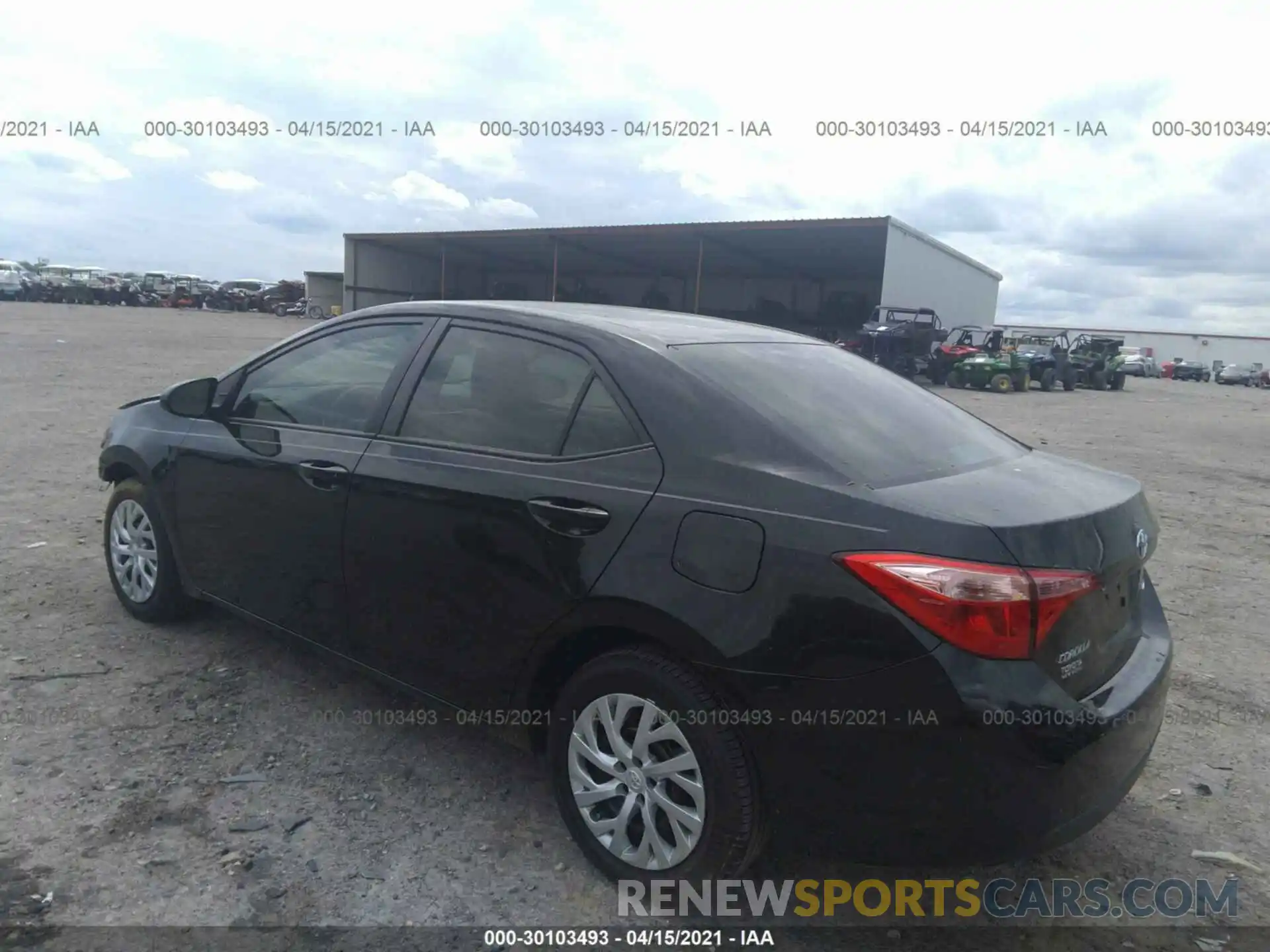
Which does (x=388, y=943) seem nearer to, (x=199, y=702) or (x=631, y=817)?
(x=631, y=817)

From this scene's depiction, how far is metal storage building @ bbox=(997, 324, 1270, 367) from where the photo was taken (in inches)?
2788

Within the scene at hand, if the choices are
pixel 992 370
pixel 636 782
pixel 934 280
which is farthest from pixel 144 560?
pixel 934 280

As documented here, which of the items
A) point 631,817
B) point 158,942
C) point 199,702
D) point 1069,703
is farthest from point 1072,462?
point 199,702

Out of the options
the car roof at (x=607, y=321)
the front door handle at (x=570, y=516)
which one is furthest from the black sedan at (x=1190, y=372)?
the front door handle at (x=570, y=516)

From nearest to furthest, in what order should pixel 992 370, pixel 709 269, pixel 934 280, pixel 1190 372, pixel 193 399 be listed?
pixel 193 399 < pixel 992 370 < pixel 934 280 < pixel 709 269 < pixel 1190 372

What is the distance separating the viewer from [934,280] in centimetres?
3206

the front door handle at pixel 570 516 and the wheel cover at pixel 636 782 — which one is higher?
the front door handle at pixel 570 516

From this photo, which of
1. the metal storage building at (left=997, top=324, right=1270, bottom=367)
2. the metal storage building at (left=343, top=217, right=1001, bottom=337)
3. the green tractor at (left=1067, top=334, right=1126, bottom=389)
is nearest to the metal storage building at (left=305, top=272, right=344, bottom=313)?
the metal storage building at (left=343, top=217, right=1001, bottom=337)

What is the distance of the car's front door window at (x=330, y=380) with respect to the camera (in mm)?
3408

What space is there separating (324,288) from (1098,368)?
131 feet

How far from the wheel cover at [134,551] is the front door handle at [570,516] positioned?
2369 millimetres

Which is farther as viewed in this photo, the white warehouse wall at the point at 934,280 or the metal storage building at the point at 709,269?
the metal storage building at the point at 709,269

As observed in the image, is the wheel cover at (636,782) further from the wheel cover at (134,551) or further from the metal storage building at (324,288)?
the metal storage building at (324,288)

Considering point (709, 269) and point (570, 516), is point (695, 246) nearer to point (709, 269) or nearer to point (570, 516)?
point (709, 269)
